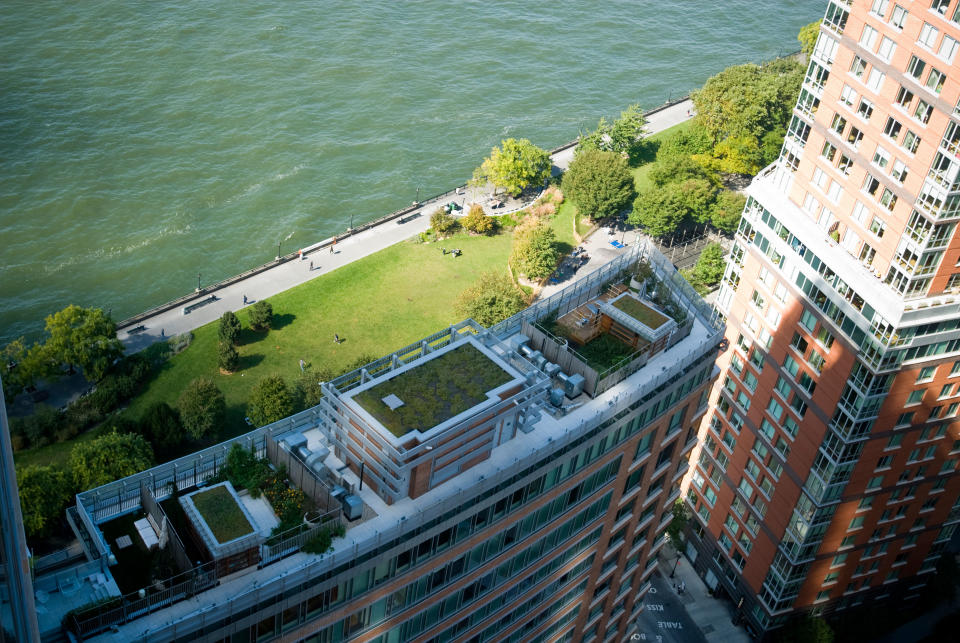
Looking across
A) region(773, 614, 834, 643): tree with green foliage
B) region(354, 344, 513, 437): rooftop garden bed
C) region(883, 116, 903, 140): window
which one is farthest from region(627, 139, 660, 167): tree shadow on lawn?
region(354, 344, 513, 437): rooftop garden bed

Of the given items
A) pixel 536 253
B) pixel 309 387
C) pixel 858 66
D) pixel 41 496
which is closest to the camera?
pixel 858 66

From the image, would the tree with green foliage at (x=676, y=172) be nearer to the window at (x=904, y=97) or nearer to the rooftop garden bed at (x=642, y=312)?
the window at (x=904, y=97)

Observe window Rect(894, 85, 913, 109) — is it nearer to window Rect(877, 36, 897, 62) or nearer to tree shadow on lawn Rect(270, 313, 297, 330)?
window Rect(877, 36, 897, 62)

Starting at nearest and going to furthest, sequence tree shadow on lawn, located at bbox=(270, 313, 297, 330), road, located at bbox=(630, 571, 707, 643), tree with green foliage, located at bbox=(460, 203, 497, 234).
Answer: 1. road, located at bbox=(630, 571, 707, 643)
2. tree shadow on lawn, located at bbox=(270, 313, 297, 330)
3. tree with green foliage, located at bbox=(460, 203, 497, 234)

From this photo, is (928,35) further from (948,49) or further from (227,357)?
(227,357)

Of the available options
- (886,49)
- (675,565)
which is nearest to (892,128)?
(886,49)

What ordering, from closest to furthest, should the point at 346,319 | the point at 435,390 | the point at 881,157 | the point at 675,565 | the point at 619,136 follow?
1. the point at 435,390
2. the point at 881,157
3. the point at 675,565
4. the point at 346,319
5. the point at 619,136
